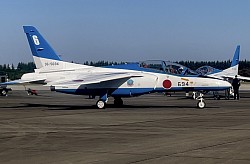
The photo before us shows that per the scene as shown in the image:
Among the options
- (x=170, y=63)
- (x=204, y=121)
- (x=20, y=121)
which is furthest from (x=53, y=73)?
(x=204, y=121)

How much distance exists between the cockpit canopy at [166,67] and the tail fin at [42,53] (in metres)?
3.62

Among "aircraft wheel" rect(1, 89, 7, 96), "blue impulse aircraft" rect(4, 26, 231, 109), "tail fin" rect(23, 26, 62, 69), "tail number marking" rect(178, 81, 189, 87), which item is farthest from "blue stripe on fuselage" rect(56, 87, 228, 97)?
"aircraft wheel" rect(1, 89, 7, 96)

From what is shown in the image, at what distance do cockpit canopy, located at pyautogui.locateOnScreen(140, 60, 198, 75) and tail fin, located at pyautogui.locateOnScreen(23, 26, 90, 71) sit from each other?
362 centimetres

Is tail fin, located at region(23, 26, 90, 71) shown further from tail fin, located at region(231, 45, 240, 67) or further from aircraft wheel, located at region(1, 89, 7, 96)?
tail fin, located at region(231, 45, 240, 67)

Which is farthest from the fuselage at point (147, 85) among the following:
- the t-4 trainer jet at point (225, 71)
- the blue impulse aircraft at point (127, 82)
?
the t-4 trainer jet at point (225, 71)

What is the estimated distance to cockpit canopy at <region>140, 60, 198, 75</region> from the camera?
2803 centimetres

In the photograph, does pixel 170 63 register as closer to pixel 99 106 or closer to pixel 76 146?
pixel 99 106

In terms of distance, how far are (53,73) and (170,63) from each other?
248 inches

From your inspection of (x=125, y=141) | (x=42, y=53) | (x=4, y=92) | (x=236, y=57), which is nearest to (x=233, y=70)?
(x=236, y=57)

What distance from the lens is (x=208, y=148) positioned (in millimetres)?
11484

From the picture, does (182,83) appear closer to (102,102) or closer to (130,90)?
(130,90)

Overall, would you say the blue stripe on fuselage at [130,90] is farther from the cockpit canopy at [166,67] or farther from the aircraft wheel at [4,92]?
the aircraft wheel at [4,92]

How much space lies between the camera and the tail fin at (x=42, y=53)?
29375mm

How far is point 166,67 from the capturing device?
2814 centimetres
